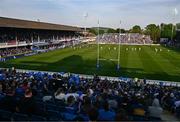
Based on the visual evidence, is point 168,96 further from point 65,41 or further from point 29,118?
point 65,41

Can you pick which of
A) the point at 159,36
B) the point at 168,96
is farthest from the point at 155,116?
the point at 159,36

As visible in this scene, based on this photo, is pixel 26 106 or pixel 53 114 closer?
pixel 26 106

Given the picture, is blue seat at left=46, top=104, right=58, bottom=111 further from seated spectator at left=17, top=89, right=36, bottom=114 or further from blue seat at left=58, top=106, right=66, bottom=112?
seated spectator at left=17, top=89, right=36, bottom=114

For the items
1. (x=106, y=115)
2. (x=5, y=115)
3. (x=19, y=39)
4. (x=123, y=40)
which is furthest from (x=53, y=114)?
(x=123, y=40)

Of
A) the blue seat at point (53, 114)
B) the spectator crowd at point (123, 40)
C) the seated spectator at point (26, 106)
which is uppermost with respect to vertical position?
the seated spectator at point (26, 106)

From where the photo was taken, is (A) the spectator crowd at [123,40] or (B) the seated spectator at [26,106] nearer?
(B) the seated spectator at [26,106]

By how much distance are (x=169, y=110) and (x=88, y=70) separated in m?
23.0

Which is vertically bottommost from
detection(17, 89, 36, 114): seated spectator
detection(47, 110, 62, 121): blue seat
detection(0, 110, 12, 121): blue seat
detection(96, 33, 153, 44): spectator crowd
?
detection(96, 33, 153, 44): spectator crowd

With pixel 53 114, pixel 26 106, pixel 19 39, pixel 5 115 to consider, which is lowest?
pixel 53 114

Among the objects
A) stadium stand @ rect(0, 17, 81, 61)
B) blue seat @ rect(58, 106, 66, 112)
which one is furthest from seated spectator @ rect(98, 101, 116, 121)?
stadium stand @ rect(0, 17, 81, 61)

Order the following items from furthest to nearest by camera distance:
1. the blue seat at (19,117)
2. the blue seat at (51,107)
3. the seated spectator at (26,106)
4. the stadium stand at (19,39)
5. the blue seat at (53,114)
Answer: the stadium stand at (19,39)
the blue seat at (51,107)
the blue seat at (53,114)
the seated spectator at (26,106)
the blue seat at (19,117)

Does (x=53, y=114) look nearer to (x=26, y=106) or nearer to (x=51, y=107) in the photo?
(x=51, y=107)

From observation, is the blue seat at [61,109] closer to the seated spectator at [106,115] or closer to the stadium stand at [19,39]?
the seated spectator at [106,115]

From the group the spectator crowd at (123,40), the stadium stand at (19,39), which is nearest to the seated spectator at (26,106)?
the stadium stand at (19,39)
